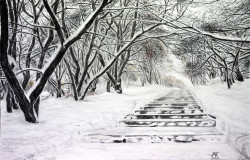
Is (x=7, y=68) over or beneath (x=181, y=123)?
over

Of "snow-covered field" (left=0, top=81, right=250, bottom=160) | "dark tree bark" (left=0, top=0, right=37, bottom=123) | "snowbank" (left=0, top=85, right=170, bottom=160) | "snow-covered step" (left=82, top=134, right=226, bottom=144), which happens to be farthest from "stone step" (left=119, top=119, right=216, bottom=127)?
"dark tree bark" (left=0, top=0, right=37, bottom=123)

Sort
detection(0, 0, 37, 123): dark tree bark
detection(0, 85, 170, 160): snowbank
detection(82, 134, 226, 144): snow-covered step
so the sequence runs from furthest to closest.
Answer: detection(0, 0, 37, 123): dark tree bark < detection(82, 134, 226, 144): snow-covered step < detection(0, 85, 170, 160): snowbank

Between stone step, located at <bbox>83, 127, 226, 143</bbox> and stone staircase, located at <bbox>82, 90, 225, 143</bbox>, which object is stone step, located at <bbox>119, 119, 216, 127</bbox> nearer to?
stone staircase, located at <bbox>82, 90, 225, 143</bbox>

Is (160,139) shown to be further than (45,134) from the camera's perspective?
No

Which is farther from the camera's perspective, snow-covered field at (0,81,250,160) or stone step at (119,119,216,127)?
stone step at (119,119,216,127)

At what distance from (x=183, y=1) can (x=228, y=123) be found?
4.27m

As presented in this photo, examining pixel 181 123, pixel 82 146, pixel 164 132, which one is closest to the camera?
pixel 82 146

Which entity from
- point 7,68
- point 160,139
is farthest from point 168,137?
point 7,68

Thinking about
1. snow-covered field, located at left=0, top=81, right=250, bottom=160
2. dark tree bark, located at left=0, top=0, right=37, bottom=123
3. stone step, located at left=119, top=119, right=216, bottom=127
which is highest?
dark tree bark, located at left=0, top=0, right=37, bottom=123

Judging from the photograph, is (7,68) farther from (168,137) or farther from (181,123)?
(181,123)

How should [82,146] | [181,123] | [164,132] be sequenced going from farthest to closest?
[181,123] → [164,132] → [82,146]

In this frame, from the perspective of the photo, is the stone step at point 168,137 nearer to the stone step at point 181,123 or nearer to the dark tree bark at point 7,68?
the stone step at point 181,123

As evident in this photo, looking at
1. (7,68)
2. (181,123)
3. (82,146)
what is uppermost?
(7,68)

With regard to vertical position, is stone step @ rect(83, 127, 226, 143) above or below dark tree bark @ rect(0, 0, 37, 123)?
below
